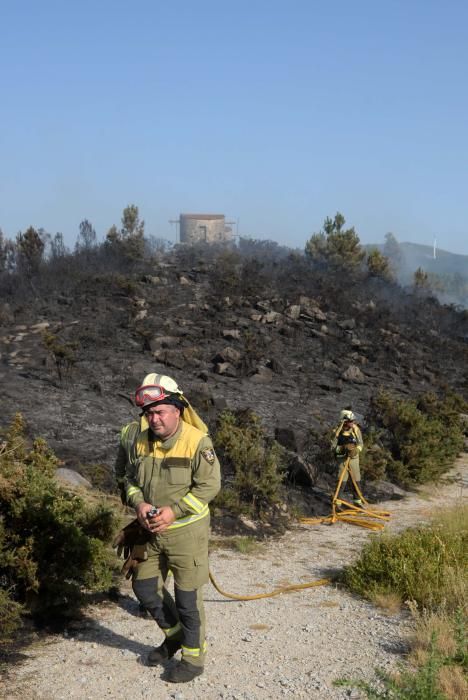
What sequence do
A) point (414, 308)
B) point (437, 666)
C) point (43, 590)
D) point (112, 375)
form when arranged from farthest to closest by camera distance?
point (414, 308) < point (112, 375) < point (43, 590) < point (437, 666)

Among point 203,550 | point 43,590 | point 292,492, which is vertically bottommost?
point 292,492

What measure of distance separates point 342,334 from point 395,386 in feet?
15.3

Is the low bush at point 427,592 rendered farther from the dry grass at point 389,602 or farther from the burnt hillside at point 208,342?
the burnt hillside at point 208,342

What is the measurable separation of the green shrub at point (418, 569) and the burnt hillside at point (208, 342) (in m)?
4.88

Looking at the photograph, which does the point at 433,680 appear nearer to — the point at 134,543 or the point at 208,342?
the point at 134,543

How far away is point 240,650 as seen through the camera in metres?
4.66

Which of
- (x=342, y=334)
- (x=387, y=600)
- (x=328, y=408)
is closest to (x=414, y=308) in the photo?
(x=342, y=334)

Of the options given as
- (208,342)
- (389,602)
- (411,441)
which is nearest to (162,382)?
(389,602)

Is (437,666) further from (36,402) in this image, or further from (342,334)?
(342,334)

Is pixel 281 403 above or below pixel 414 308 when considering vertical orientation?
below

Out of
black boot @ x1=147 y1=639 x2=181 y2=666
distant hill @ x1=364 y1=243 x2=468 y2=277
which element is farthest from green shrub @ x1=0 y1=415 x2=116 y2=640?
distant hill @ x1=364 y1=243 x2=468 y2=277

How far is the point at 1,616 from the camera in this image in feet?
15.1

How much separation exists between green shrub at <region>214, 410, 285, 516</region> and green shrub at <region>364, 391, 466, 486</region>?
91.9 inches

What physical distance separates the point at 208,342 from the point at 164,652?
1654 centimetres
